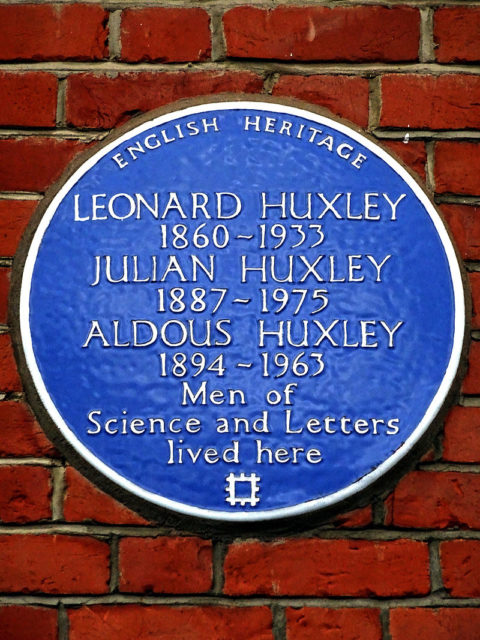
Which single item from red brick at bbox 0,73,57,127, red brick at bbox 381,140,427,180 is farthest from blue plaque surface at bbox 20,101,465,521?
red brick at bbox 0,73,57,127

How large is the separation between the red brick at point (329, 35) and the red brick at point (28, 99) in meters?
0.35

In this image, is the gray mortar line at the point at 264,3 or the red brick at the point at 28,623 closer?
the red brick at the point at 28,623

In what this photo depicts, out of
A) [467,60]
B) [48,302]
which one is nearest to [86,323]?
[48,302]

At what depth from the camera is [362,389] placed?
57.2 inches

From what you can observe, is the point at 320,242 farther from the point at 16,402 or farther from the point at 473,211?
the point at 16,402

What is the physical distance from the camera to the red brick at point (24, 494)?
146 centimetres

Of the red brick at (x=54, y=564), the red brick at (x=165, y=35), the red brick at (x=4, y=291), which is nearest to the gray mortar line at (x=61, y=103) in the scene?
the red brick at (x=165, y=35)

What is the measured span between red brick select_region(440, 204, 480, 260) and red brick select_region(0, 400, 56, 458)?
2.70 feet

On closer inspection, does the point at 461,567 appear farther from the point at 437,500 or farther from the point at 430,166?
the point at 430,166

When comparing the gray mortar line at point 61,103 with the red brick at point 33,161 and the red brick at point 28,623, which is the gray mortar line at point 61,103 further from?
the red brick at point 28,623

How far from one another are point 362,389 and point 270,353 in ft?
0.57

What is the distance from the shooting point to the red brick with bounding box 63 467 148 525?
4.75ft

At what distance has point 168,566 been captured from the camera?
144 cm

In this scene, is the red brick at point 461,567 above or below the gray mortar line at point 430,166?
below
